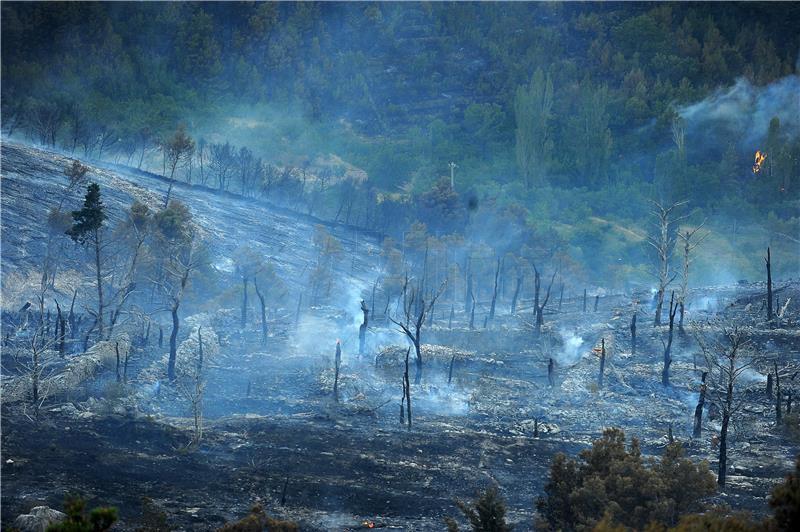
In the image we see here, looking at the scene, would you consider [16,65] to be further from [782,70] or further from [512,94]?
[782,70]

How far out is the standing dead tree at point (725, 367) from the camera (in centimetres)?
4678

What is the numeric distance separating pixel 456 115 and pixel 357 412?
131 meters

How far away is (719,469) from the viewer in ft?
155

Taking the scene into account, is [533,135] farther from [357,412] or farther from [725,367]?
[357,412]

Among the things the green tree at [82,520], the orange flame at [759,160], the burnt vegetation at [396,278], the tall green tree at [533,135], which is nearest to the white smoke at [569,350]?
the burnt vegetation at [396,278]

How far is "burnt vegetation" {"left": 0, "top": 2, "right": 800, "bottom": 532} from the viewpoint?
44969mm

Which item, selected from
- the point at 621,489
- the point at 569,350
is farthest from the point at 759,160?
the point at 621,489

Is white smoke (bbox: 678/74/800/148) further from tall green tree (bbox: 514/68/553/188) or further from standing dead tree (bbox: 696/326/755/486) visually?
standing dead tree (bbox: 696/326/755/486)

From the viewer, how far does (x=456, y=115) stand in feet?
600

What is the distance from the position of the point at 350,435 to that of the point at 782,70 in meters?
140

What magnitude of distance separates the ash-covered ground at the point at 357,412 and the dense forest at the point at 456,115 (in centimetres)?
3182

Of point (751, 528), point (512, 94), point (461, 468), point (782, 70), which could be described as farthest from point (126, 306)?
point (782, 70)

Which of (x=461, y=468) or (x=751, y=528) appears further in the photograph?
(x=461, y=468)

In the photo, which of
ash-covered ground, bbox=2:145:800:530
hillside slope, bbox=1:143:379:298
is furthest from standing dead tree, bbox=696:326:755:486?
hillside slope, bbox=1:143:379:298
